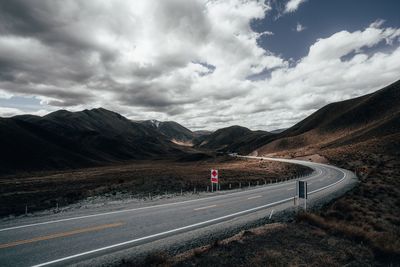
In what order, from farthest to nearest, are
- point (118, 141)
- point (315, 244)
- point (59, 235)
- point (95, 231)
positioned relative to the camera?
1. point (118, 141)
2. point (95, 231)
3. point (59, 235)
4. point (315, 244)

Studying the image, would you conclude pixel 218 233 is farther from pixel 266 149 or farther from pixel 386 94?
pixel 386 94

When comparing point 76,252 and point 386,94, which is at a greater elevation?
point 386,94

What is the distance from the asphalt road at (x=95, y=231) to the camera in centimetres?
834

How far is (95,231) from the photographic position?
10.9 meters

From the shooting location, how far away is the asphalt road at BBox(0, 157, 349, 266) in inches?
328

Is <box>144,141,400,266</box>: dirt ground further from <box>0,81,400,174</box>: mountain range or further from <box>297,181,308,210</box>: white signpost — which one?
<box>0,81,400,174</box>: mountain range

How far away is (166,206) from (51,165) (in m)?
104

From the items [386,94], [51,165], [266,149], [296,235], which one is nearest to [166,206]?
[296,235]

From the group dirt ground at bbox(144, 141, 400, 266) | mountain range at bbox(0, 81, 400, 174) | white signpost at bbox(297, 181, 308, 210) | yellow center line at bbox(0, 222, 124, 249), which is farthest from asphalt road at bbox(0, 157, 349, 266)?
mountain range at bbox(0, 81, 400, 174)

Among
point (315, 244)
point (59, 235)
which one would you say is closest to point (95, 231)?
point (59, 235)

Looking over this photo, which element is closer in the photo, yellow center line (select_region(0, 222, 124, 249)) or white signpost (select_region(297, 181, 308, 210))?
yellow center line (select_region(0, 222, 124, 249))

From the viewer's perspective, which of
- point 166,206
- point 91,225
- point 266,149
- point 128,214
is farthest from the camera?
point 266,149

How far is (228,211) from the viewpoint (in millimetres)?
15008

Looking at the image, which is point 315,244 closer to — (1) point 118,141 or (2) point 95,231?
(2) point 95,231
